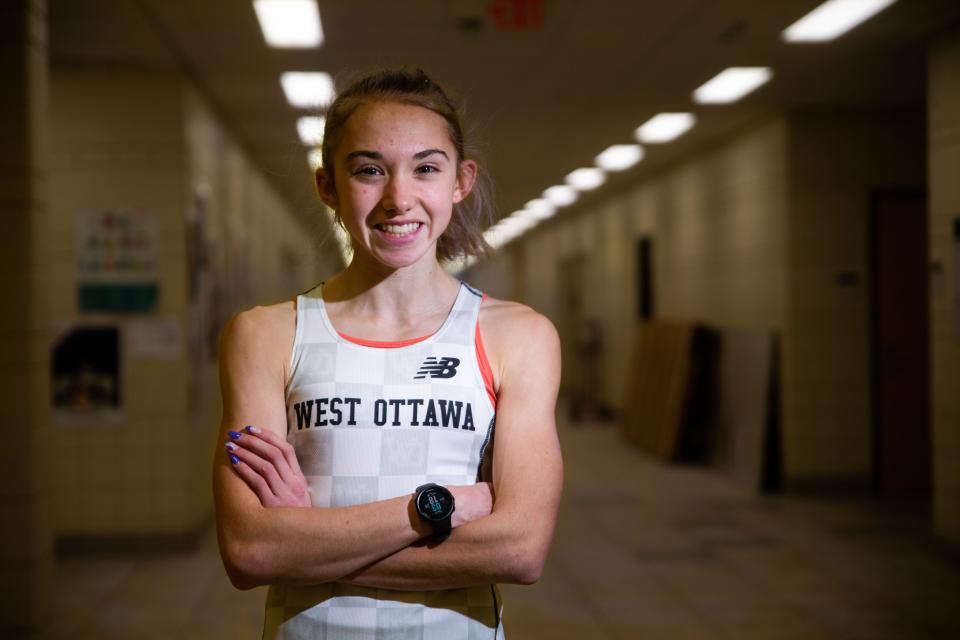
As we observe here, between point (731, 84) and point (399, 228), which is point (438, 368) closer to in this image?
point (399, 228)

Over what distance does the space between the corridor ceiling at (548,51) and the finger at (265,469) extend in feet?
7.36

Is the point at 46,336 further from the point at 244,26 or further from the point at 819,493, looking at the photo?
the point at 819,493

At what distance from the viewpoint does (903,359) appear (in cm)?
671

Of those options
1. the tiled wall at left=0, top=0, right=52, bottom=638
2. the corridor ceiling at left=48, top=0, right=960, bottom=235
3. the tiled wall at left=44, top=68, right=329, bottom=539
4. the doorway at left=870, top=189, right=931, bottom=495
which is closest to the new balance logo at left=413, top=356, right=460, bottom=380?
the corridor ceiling at left=48, top=0, right=960, bottom=235

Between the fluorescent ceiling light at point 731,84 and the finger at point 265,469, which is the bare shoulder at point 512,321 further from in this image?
the fluorescent ceiling light at point 731,84

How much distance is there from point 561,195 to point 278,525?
35.1ft

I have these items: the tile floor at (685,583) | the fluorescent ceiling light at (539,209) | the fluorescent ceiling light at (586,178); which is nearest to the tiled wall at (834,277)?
the tile floor at (685,583)

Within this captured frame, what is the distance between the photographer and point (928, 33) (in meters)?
4.89

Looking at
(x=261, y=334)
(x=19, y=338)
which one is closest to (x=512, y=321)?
(x=261, y=334)

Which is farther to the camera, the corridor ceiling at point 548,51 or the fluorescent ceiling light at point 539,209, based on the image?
the fluorescent ceiling light at point 539,209

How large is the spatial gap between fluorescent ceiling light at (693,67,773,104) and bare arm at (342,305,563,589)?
469 centimetres

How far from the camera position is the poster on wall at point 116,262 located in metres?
5.32

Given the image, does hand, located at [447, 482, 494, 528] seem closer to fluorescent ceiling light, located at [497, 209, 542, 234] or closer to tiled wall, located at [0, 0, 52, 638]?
tiled wall, located at [0, 0, 52, 638]

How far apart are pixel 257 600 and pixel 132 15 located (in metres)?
2.94
